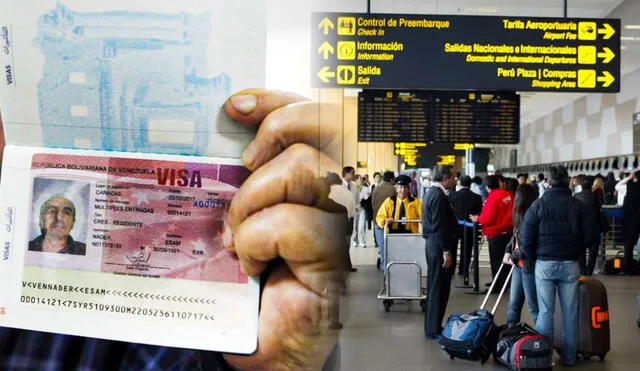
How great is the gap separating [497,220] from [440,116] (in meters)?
1.35

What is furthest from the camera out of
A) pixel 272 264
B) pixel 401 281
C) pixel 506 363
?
pixel 401 281

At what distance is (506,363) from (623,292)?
12.9 ft

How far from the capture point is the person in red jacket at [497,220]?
266 inches

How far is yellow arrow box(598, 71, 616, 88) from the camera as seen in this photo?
17.7ft

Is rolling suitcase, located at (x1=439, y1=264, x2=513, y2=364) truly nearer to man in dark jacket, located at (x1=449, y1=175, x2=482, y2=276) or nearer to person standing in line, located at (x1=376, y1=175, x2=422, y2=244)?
person standing in line, located at (x1=376, y1=175, x2=422, y2=244)

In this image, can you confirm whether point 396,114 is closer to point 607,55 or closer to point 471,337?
point 607,55

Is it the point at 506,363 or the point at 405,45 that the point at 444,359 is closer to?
the point at 506,363

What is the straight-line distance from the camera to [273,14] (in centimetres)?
86

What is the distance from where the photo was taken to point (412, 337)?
5.21 meters

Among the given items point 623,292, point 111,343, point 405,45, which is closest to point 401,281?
point 405,45

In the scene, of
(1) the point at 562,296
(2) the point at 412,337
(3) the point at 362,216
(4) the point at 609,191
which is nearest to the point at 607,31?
(1) the point at 562,296

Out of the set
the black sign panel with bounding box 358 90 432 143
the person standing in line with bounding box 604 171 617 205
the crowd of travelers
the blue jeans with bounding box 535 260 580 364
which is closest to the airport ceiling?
the black sign panel with bounding box 358 90 432 143

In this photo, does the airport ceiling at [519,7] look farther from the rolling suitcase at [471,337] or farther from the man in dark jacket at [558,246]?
the rolling suitcase at [471,337]

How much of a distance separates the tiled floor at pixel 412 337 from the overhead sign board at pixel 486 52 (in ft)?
5.39
